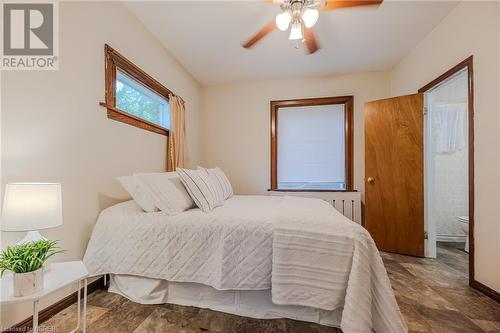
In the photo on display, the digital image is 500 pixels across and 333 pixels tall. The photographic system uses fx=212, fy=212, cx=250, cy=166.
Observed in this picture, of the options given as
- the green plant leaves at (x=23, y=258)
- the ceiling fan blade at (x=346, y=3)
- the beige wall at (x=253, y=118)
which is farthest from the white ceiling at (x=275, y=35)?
the green plant leaves at (x=23, y=258)

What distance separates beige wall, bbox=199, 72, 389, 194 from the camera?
11.1ft

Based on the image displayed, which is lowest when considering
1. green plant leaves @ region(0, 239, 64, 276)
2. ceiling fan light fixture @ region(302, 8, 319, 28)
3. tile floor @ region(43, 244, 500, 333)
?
tile floor @ region(43, 244, 500, 333)

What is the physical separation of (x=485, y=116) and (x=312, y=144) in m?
2.01

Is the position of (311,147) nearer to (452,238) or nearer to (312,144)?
(312,144)

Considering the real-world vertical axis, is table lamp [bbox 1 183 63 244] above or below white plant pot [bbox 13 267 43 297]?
above

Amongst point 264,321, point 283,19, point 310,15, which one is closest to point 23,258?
point 264,321

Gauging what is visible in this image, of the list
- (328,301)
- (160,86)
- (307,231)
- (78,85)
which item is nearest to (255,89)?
(160,86)

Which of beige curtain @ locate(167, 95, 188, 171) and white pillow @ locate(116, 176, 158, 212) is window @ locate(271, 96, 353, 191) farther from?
white pillow @ locate(116, 176, 158, 212)

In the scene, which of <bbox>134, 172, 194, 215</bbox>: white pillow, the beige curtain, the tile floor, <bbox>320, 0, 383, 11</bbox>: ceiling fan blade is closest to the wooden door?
the tile floor

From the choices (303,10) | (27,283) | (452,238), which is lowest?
(452,238)

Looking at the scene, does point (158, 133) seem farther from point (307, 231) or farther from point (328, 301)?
point (328, 301)

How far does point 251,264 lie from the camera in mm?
1373

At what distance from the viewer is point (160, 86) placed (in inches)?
104

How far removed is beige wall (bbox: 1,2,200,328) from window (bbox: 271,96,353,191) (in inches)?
86.7
